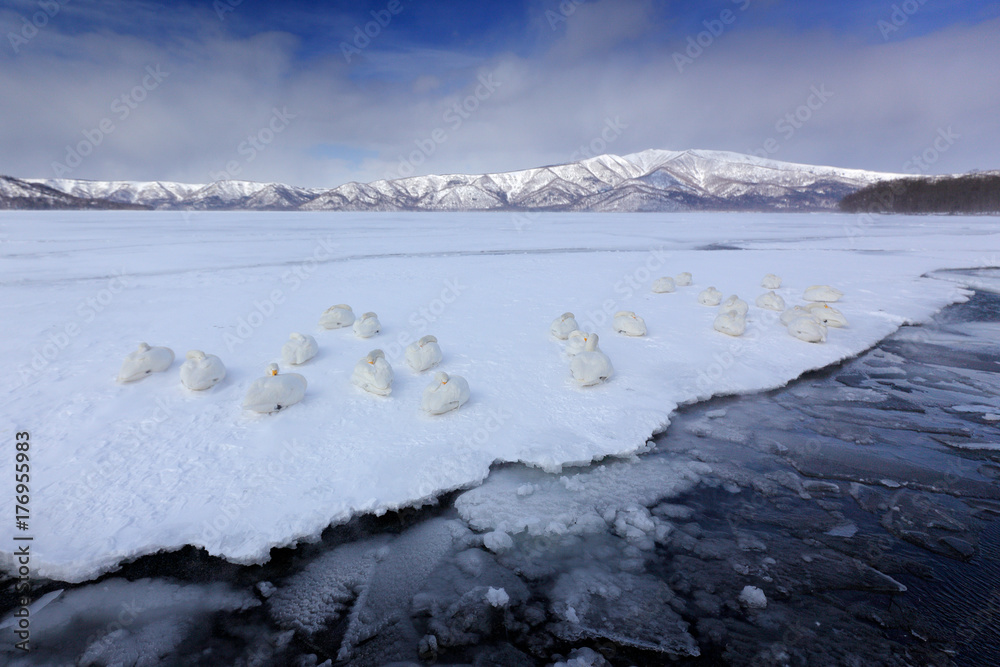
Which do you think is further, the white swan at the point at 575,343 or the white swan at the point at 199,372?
the white swan at the point at 575,343

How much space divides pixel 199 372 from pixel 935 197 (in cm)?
9825

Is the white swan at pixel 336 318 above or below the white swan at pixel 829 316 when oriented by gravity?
above

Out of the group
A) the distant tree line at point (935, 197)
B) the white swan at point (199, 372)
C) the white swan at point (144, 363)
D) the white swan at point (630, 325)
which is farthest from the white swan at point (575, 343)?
the distant tree line at point (935, 197)

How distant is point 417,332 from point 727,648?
18.8 feet

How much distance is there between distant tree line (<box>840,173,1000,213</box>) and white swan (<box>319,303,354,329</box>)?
83906 mm

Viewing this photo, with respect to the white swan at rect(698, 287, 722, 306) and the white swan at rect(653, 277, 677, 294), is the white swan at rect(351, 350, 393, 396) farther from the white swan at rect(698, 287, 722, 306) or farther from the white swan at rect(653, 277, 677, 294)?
the white swan at rect(653, 277, 677, 294)

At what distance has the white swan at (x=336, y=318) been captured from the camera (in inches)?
278

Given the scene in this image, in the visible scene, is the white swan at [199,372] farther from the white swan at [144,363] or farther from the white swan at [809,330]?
the white swan at [809,330]

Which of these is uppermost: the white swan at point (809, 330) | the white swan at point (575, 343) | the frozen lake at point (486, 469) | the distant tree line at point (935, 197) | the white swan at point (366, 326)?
the distant tree line at point (935, 197)

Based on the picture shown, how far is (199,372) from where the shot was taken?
200 inches

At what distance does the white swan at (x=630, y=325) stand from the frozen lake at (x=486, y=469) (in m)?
0.26

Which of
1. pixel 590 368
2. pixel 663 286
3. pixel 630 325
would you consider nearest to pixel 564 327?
pixel 630 325

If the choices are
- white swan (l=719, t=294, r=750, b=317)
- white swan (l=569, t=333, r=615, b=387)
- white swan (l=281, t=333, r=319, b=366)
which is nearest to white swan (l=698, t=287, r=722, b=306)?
white swan (l=719, t=294, r=750, b=317)

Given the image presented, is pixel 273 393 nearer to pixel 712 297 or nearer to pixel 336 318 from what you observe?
pixel 336 318
